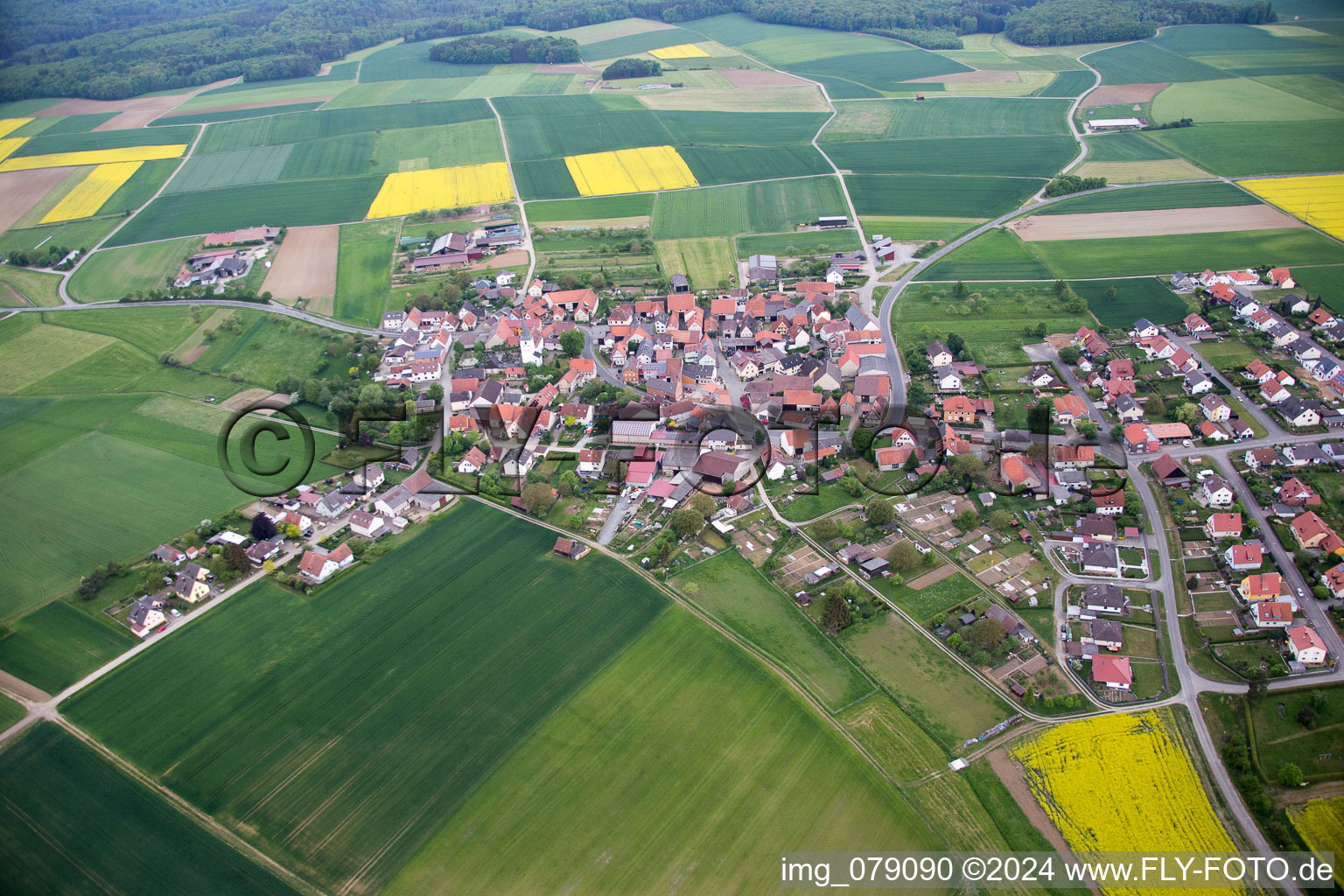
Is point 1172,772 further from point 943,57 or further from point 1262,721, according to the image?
point 943,57

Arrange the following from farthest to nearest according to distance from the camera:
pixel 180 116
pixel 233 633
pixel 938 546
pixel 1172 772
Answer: pixel 180 116, pixel 938 546, pixel 233 633, pixel 1172 772

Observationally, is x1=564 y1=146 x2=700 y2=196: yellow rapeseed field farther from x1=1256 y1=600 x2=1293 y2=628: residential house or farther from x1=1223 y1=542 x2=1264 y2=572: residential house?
x1=1256 y1=600 x2=1293 y2=628: residential house

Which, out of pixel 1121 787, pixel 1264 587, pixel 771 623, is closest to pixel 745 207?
pixel 771 623

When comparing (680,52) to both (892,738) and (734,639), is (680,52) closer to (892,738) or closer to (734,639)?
(734,639)

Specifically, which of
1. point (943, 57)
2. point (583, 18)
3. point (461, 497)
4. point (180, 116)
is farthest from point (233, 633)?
point (583, 18)

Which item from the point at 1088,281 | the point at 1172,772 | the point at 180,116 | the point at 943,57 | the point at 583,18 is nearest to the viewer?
the point at 1172,772

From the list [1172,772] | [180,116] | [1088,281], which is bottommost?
[1172,772]

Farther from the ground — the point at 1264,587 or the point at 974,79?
the point at 974,79
